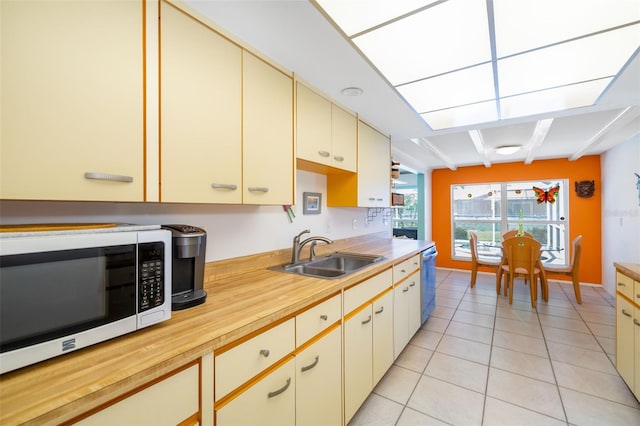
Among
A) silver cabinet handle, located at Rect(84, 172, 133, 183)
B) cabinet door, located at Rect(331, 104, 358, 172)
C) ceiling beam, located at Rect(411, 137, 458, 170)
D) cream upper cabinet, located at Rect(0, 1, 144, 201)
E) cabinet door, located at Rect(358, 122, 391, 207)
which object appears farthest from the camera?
ceiling beam, located at Rect(411, 137, 458, 170)

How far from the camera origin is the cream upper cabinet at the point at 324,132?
70.7 inches

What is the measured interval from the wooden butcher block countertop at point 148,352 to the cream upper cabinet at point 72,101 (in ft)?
1.52

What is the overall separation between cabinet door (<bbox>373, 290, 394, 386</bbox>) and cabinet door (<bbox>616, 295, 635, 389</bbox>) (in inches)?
59.3

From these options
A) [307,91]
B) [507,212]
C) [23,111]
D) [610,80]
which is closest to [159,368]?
[23,111]

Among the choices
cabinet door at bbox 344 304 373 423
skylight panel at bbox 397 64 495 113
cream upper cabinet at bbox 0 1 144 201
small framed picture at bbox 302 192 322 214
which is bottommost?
cabinet door at bbox 344 304 373 423

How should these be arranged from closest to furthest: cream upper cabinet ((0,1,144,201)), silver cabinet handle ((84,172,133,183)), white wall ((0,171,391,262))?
1. cream upper cabinet ((0,1,144,201))
2. silver cabinet handle ((84,172,133,183))
3. white wall ((0,171,391,262))

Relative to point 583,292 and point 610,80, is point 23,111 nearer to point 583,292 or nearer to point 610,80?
point 610,80

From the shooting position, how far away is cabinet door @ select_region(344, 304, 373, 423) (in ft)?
5.07

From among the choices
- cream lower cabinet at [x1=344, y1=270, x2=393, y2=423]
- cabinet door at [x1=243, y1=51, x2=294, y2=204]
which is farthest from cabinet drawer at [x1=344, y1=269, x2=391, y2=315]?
cabinet door at [x1=243, y1=51, x2=294, y2=204]

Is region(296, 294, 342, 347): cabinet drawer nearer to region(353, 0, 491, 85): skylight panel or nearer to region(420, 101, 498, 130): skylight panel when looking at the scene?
region(353, 0, 491, 85): skylight panel

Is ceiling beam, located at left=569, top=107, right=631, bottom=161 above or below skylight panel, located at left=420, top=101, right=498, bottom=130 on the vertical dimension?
above

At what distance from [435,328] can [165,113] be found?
3171 mm

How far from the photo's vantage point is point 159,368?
0.71 metres

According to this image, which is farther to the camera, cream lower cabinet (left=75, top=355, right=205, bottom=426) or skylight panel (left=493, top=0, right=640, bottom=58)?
skylight panel (left=493, top=0, right=640, bottom=58)
